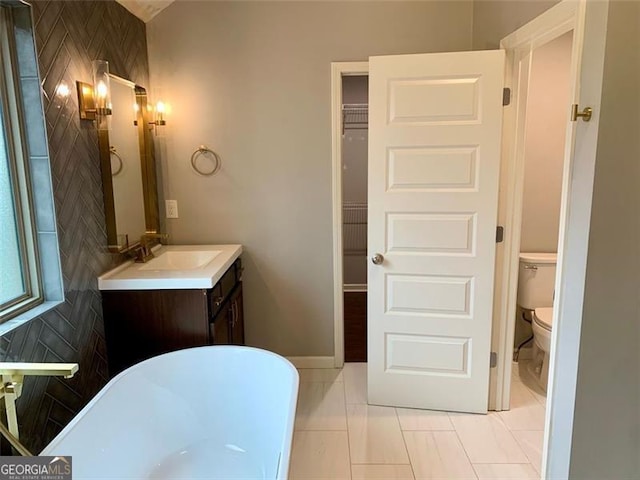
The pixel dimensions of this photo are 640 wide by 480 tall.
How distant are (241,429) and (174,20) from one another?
95.5 inches

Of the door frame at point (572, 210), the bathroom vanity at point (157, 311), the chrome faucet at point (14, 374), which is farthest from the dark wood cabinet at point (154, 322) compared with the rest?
the door frame at point (572, 210)

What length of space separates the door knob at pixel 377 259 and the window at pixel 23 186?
1.56 meters

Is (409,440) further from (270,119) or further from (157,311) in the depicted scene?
(270,119)

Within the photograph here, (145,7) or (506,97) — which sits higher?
(145,7)

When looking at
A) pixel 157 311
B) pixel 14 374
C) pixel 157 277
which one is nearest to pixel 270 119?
pixel 157 277

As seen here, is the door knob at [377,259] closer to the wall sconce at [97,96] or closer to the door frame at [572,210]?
the door frame at [572,210]

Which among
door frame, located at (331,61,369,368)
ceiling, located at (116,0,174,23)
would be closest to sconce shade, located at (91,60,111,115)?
ceiling, located at (116,0,174,23)

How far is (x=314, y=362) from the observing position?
10.3 ft

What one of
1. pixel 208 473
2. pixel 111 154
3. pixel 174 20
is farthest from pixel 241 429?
pixel 174 20

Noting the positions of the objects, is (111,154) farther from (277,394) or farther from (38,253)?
(277,394)

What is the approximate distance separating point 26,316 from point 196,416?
2.68 feet

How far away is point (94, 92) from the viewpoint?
2.06 m

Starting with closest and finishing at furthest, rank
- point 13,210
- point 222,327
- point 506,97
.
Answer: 1. point 13,210
2. point 506,97
3. point 222,327

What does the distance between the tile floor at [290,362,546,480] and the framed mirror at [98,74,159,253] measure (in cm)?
145
